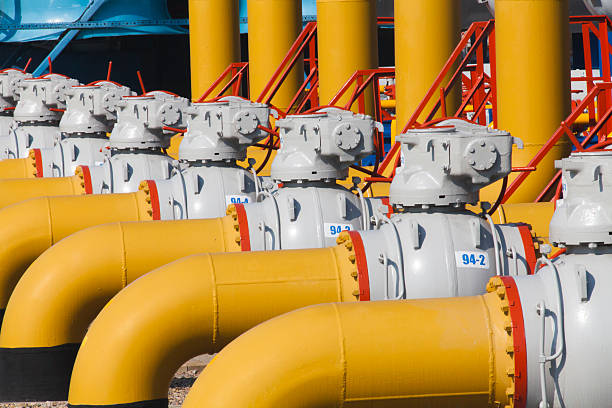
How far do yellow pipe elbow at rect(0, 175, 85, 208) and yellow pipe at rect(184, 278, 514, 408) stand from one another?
5704 mm

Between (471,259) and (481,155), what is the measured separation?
1.79ft

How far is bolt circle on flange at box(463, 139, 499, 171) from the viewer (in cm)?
557

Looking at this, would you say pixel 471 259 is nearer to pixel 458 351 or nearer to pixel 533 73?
pixel 458 351

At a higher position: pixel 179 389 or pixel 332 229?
pixel 332 229

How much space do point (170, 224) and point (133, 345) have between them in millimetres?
1647

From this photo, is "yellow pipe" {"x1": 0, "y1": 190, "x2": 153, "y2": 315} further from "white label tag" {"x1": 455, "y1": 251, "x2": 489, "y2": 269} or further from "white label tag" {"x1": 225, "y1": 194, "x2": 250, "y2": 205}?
"white label tag" {"x1": 455, "y1": 251, "x2": 489, "y2": 269}

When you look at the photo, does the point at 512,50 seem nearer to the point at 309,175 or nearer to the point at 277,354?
the point at 309,175

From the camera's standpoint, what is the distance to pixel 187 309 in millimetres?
5605

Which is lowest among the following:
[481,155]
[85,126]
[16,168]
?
[481,155]

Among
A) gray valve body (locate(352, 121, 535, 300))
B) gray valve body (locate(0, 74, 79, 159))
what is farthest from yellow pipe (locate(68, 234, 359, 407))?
gray valve body (locate(0, 74, 79, 159))

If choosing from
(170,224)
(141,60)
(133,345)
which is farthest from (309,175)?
(141,60)

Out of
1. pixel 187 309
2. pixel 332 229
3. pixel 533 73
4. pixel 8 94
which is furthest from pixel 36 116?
pixel 187 309

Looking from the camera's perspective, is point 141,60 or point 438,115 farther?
point 141,60

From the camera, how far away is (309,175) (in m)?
6.91
